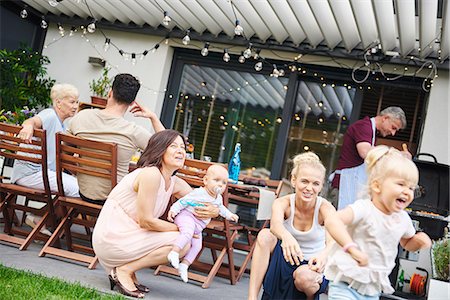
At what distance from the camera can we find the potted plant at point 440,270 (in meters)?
4.42

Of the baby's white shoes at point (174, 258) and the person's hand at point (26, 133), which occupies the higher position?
the person's hand at point (26, 133)

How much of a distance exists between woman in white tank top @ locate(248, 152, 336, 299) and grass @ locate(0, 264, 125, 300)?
78 cm

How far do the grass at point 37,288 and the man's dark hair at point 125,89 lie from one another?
147 centimetres

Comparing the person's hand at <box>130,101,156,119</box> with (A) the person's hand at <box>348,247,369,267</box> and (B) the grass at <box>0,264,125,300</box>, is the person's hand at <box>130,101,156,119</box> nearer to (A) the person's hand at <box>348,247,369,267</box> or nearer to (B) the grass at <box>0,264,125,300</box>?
(B) the grass at <box>0,264,125,300</box>

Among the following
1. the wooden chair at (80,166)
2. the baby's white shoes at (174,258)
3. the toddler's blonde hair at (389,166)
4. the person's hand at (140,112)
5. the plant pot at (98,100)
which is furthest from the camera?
the plant pot at (98,100)

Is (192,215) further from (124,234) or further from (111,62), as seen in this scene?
(111,62)

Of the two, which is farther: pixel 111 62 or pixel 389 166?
pixel 111 62

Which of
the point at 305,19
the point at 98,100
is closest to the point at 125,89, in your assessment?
the point at 305,19

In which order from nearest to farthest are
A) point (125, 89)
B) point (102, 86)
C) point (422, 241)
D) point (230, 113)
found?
1. point (422, 241)
2. point (125, 89)
3. point (102, 86)
4. point (230, 113)

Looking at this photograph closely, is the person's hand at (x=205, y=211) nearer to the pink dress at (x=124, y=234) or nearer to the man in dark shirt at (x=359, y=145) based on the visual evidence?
the pink dress at (x=124, y=234)

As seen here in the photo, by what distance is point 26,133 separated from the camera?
4.64 metres

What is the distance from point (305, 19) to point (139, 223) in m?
3.64

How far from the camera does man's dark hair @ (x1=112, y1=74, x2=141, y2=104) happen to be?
15.2 ft

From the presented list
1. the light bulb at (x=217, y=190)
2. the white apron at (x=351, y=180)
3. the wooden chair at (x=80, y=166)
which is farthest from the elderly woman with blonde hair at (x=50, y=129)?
the white apron at (x=351, y=180)
